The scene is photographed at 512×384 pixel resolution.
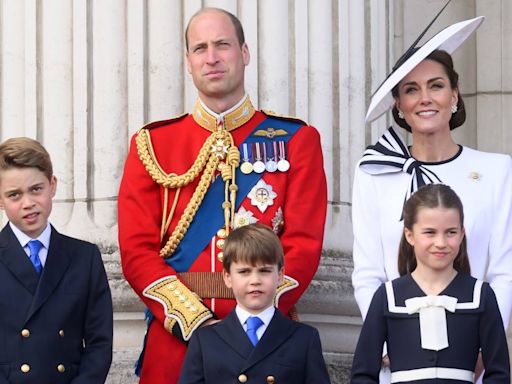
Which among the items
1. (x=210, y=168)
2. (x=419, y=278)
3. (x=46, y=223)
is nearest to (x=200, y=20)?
(x=210, y=168)

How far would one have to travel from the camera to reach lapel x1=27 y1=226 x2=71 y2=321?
598cm

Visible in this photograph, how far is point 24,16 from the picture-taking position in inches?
299

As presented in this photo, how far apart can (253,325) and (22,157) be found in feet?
3.41

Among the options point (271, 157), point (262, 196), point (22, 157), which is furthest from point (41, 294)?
point (271, 157)

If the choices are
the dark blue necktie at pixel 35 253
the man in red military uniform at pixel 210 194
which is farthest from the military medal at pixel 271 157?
the dark blue necktie at pixel 35 253

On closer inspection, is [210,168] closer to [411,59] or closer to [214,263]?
[214,263]

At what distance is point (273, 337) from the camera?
5871mm

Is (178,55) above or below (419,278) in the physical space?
above

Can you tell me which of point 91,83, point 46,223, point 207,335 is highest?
point 91,83

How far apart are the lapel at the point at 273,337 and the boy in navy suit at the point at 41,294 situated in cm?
60

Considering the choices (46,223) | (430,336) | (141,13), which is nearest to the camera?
(430,336)

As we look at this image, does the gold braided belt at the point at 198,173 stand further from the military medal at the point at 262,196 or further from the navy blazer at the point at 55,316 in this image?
the navy blazer at the point at 55,316

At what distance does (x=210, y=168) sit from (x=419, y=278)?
3.48ft

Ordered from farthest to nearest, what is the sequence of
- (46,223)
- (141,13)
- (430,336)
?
(141,13), (46,223), (430,336)
